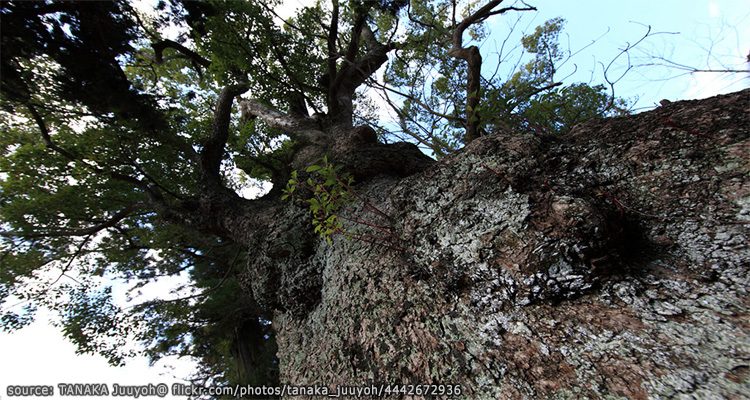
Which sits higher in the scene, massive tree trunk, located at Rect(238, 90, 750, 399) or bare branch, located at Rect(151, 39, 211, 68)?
bare branch, located at Rect(151, 39, 211, 68)

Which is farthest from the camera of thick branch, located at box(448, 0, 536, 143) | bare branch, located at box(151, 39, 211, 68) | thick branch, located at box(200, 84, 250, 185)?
bare branch, located at box(151, 39, 211, 68)

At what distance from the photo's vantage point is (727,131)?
134cm

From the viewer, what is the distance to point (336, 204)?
225 cm

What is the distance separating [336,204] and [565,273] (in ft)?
4.69

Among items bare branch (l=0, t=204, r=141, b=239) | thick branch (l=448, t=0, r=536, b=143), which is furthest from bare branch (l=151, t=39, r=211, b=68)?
thick branch (l=448, t=0, r=536, b=143)

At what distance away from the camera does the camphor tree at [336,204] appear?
130cm

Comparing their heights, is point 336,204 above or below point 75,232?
below

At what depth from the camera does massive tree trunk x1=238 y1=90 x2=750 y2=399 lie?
39.3 inches

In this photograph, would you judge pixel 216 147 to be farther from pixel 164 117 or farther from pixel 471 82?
pixel 471 82

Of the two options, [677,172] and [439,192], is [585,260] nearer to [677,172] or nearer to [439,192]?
[677,172]

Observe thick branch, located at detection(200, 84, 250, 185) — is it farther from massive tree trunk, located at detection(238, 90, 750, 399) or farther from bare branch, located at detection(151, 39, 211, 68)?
massive tree trunk, located at detection(238, 90, 750, 399)

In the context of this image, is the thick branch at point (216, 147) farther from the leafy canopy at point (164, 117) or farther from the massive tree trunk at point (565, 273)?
the massive tree trunk at point (565, 273)

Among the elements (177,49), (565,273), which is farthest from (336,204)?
(177,49)

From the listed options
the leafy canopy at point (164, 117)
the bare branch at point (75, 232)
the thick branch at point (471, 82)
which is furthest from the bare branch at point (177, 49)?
the thick branch at point (471, 82)
